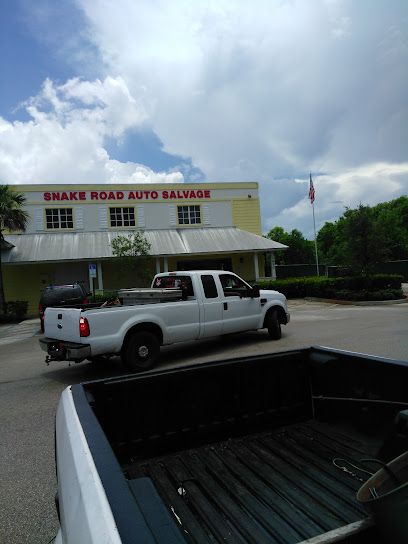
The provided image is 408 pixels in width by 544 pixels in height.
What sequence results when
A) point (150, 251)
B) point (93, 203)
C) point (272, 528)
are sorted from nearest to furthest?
point (272, 528)
point (150, 251)
point (93, 203)

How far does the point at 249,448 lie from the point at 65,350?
5473 mm

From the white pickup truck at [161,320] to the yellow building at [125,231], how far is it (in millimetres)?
14982

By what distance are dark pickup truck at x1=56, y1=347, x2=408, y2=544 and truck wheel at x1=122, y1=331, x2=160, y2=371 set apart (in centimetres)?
523

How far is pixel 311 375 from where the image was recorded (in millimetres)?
3357

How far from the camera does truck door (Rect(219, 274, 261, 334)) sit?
9914 mm

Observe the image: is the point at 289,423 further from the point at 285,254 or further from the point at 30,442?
→ the point at 285,254

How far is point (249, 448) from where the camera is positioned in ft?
9.82

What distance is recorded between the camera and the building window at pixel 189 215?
30.1 meters

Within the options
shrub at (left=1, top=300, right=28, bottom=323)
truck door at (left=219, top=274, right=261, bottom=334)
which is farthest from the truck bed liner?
shrub at (left=1, top=300, right=28, bottom=323)

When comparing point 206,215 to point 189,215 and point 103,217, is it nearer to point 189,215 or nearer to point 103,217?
point 189,215

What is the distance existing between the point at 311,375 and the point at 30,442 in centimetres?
337

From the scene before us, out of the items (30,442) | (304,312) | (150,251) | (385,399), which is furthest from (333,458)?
(150,251)

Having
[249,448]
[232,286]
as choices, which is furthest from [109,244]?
[249,448]

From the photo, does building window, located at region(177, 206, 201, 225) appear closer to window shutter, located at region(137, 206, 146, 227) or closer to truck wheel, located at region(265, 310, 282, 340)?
window shutter, located at region(137, 206, 146, 227)
